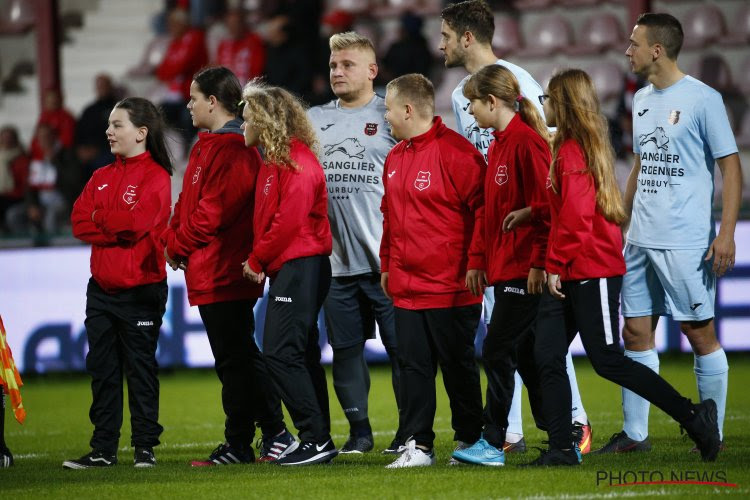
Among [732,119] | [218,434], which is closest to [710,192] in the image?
[218,434]

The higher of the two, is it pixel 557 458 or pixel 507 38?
pixel 507 38

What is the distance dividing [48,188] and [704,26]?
7.85 meters

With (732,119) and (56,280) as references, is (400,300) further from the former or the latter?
(732,119)

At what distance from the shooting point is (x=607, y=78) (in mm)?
14906

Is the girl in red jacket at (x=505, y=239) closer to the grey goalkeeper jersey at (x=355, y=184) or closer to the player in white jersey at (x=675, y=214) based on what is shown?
the player in white jersey at (x=675, y=214)

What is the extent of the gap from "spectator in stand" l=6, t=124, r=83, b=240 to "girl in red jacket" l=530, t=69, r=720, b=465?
7.72 m

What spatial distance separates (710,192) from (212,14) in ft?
38.4

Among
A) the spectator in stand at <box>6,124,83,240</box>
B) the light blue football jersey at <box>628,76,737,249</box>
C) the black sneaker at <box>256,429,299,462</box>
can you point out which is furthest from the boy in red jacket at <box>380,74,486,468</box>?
the spectator in stand at <box>6,124,83,240</box>

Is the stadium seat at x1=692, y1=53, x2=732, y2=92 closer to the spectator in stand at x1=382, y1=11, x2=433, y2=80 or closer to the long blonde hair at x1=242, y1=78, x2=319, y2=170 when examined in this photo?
the spectator in stand at x1=382, y1=11, x2=433, y2=80

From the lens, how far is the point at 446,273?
587 centimetres

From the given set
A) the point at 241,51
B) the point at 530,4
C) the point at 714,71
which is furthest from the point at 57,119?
the point at 714,71

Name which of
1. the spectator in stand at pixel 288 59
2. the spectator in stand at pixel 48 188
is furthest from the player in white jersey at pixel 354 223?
the spectator in stand at pixel 288 59

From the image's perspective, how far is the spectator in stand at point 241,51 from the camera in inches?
579

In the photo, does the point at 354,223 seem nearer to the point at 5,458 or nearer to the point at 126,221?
the point at 126,221
